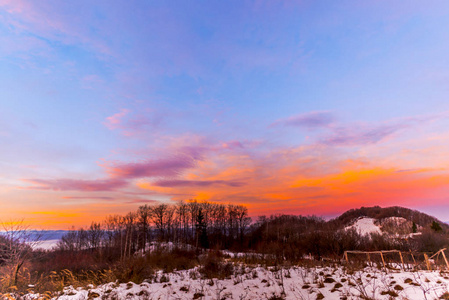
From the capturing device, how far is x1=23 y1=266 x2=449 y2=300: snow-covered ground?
1134cm

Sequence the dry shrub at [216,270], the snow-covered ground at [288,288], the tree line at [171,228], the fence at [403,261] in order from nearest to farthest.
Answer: the snow-covered ground at [288,288], the fence at [403,261], the dry shrub at [216,270], the tree line at [171,228]

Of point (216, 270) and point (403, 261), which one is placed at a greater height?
point (216, 270)

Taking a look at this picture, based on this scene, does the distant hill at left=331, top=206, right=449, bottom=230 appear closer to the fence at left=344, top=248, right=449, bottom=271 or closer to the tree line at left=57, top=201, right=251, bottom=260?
the tree line at left=57, top=201, right=251, bottom=260

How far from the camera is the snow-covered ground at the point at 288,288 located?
11.3 metres

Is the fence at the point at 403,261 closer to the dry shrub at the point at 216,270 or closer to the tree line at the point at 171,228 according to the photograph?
the dry shrub at the point at 216,270

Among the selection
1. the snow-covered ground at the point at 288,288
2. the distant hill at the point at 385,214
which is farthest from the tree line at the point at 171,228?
the snow-covered ground at the point at 288,288

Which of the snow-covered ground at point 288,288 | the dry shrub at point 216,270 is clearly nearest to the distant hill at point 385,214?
the dry shrub at point 216,270

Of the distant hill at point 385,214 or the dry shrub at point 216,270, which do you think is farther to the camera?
the distant hill at point 385,214

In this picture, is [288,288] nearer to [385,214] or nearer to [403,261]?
[403,261]

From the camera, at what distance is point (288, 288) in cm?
1337

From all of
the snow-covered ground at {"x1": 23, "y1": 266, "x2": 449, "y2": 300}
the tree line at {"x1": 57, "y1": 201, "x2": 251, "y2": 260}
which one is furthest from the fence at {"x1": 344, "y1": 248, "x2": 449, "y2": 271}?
the tree line at {"x1": 57, "y1": 201, "x2": 251, "y2": 260}

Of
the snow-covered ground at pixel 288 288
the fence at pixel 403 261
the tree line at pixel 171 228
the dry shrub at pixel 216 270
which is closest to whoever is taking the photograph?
the snow-covered ground at pixel 288 288

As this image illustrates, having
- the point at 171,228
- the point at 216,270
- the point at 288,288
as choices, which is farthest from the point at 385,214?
the point at 288,288

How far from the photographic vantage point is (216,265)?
752 inches
